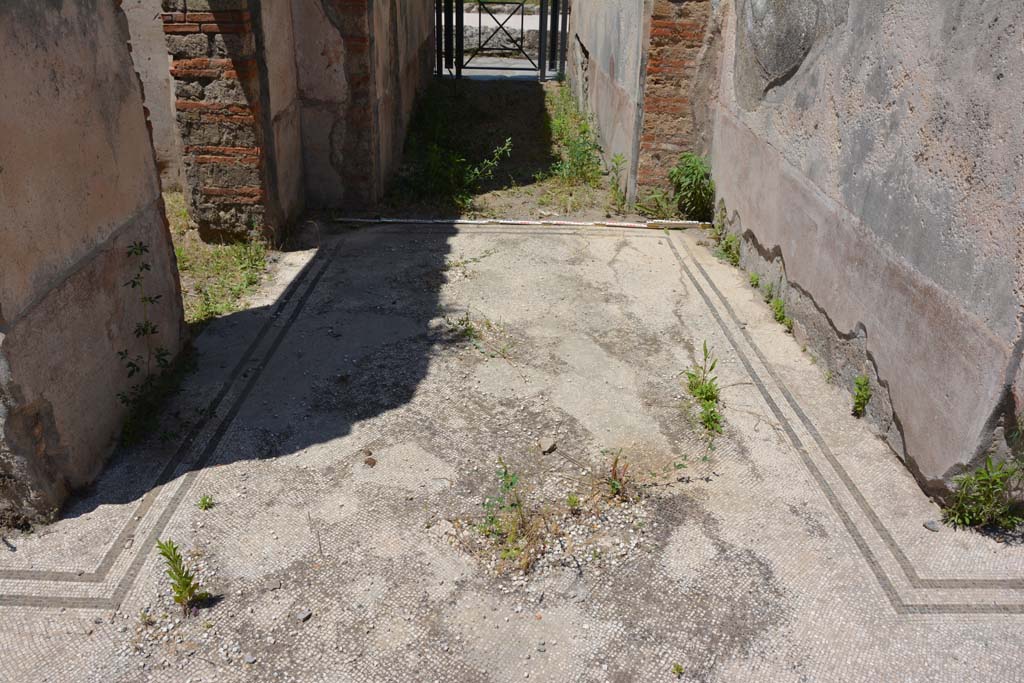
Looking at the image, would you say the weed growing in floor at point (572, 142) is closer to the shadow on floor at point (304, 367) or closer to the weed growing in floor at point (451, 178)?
the weed growing in floor at point (451, 178)

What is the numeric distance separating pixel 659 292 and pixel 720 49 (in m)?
2.08

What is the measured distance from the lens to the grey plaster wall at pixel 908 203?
8.17 feet

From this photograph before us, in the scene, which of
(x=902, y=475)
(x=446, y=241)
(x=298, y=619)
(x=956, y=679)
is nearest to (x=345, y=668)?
(x=298, y=619)

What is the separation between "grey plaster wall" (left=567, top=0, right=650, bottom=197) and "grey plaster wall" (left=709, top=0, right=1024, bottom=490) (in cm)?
149

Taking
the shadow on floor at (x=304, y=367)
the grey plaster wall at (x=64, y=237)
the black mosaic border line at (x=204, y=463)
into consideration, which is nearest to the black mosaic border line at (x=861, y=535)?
the black mosaic border line at (x=204, y=463)

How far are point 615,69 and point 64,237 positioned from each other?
17.6ft

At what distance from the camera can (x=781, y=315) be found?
4.34 meters

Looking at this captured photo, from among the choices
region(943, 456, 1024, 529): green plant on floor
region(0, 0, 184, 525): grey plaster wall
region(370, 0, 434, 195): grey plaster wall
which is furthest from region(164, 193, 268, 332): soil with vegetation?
region(943, 456, 1024, 529): green plant on floor

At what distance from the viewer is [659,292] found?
4.75m

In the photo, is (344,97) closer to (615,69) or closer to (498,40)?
(615,69)

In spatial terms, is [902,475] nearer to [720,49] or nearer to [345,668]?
[345,668]

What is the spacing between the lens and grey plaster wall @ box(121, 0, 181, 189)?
532 cm

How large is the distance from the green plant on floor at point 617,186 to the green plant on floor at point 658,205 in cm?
18

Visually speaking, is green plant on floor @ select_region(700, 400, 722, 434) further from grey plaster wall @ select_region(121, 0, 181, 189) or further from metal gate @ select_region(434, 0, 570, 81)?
metal gate @ select_region(434, 0, 570, 81)
